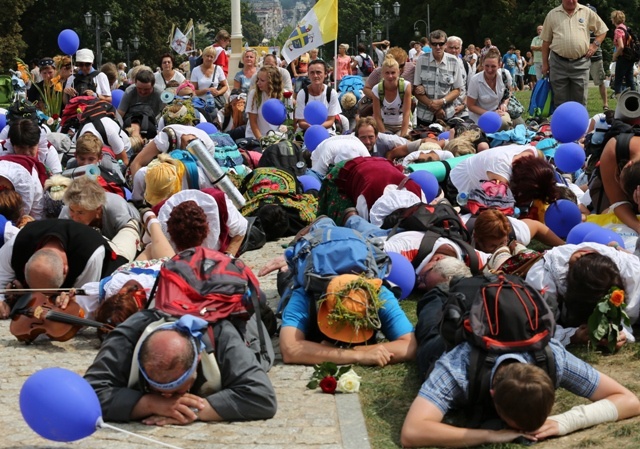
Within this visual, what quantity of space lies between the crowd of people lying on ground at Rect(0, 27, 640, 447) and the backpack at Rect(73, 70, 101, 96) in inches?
164

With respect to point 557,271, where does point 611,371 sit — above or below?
below

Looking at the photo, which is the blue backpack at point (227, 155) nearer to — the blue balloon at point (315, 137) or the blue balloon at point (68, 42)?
the blue balloon at point (315, 137)

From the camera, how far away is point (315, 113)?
560 inches

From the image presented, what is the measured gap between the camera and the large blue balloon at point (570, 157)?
34.3 ft

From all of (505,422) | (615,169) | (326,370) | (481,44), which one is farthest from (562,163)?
(481,44)

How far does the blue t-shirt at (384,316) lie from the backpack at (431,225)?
50.0 inches

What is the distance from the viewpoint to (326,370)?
6469 millimetres

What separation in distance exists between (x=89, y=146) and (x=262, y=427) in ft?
16.8

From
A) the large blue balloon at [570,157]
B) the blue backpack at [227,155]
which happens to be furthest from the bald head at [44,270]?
the large blue balloon at [570,157]

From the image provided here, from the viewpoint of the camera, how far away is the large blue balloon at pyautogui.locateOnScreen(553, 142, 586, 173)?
10453 millimetres

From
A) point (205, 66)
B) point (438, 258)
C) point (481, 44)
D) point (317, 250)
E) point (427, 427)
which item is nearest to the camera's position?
point (427, 427)

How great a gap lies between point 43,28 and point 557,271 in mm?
57489

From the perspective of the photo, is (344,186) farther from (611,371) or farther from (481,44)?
(481,44)

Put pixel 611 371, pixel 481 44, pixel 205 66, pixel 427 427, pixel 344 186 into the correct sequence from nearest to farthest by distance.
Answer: pixel 427 427
pixel 611 371
pixel 344 186
pixel 205 66
pixel 481 44
